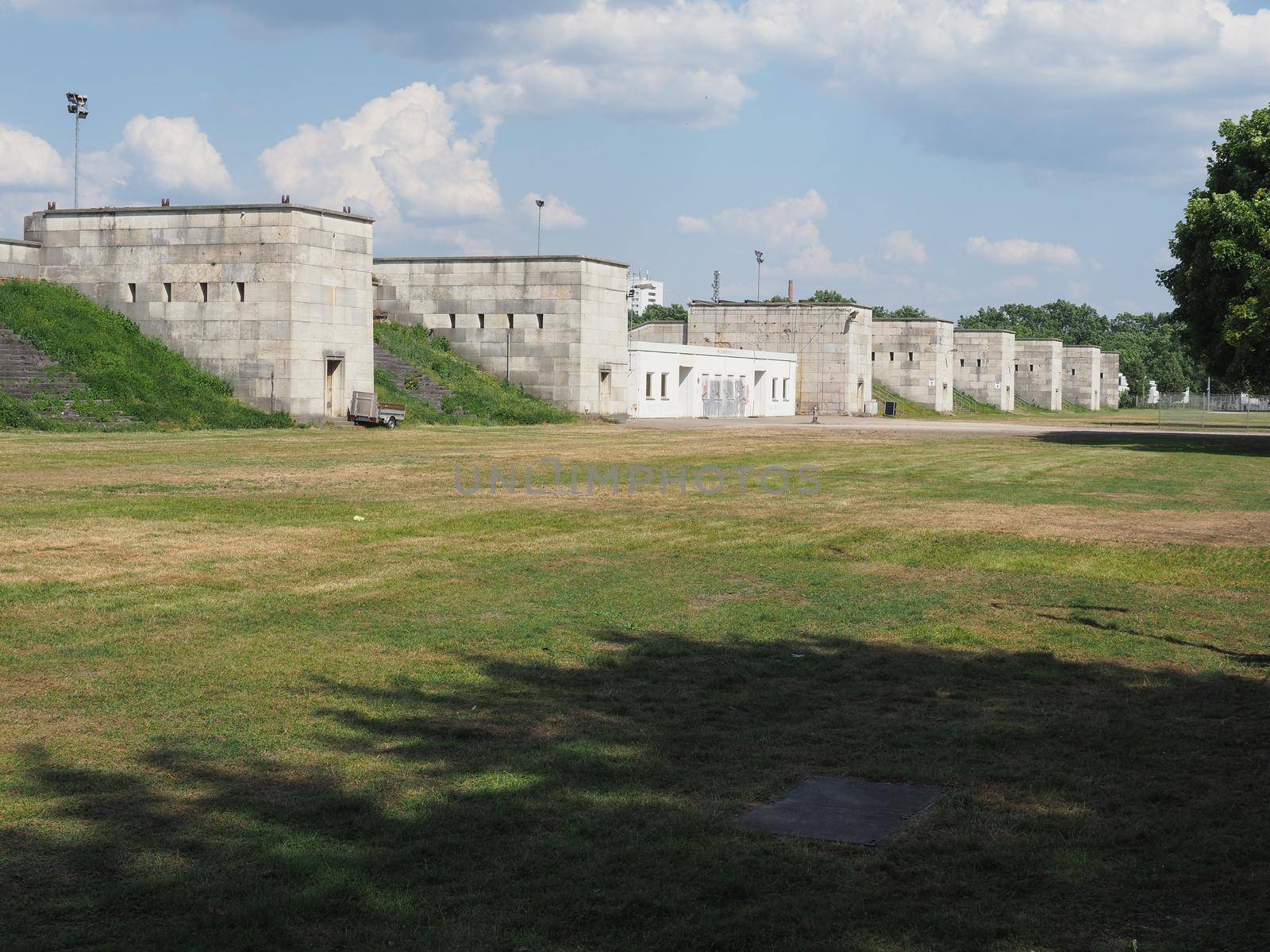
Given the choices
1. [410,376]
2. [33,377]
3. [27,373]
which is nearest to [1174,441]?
[410,376]

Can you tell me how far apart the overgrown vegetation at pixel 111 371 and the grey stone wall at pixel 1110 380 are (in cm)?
13239

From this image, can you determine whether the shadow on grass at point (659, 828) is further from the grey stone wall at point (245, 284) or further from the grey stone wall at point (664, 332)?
the grey stone wall at point (664, 332)

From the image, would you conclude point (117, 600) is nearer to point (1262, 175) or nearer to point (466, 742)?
point (466, 742)

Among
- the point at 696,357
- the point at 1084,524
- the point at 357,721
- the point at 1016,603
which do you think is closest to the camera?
the point at 357,721

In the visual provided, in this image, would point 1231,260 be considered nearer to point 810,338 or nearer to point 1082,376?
point 810,338

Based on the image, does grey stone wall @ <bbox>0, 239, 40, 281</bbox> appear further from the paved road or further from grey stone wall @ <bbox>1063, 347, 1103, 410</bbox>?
grey stone wall @ <bbox>1063, 347, 1103, 410</bbox>

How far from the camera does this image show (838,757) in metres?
7.91

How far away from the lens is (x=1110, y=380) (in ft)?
537

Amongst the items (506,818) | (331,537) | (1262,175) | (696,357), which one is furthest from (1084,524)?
(696,357)

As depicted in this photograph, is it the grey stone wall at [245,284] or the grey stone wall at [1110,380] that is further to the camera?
the grey stone wall at [1110,380]

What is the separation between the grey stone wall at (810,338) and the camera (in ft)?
306

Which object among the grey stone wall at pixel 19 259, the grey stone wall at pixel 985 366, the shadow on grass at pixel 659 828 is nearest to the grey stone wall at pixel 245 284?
the grey stone wall at pixel 19 259

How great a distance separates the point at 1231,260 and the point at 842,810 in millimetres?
44177

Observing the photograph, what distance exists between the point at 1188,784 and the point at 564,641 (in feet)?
17.3
